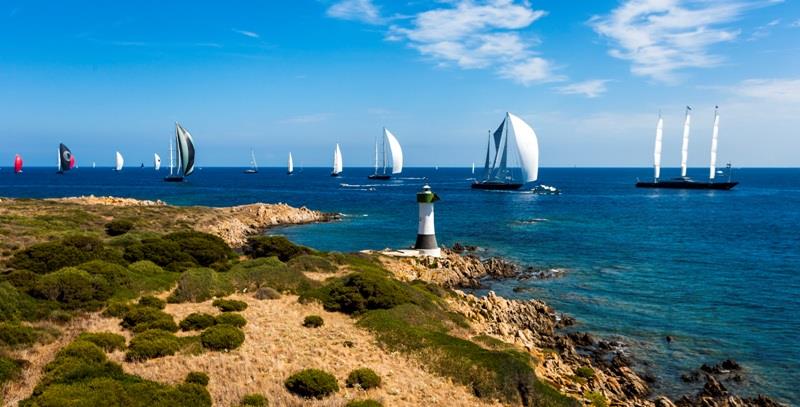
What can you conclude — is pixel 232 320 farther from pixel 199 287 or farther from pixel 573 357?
pixel 573 357

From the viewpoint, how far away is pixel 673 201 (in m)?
111

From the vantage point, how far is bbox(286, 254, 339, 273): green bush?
2884cm

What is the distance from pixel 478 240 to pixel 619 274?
18.3m

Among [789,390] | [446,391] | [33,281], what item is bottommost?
[789,390]

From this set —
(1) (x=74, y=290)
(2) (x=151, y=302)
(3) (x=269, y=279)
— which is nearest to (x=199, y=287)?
(2) (x=151, y=302)

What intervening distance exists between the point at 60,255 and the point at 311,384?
56.7ft

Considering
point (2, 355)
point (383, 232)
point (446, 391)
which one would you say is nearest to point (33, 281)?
point (2, 355)

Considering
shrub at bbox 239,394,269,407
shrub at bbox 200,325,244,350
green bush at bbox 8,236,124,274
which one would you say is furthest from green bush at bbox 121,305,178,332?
green bush at bbox 8,236,124,274

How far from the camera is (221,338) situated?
16.2 m

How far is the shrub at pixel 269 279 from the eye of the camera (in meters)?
23.8

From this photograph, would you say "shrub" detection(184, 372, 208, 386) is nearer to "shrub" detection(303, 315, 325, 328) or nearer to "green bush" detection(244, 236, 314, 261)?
"shrub" detection(303, 315, 325, 328)

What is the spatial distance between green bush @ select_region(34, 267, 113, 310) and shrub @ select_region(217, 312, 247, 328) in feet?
15.6

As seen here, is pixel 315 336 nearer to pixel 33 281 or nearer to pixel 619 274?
pixel 33 281

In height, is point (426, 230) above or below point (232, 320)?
above
